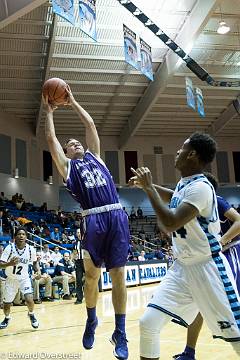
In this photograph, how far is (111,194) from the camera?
3.90m

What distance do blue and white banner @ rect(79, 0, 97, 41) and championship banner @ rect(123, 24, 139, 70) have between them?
1984mm

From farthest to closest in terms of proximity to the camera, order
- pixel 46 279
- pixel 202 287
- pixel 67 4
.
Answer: pixel 46 279 < pixel 67 4 < pixel 202 287

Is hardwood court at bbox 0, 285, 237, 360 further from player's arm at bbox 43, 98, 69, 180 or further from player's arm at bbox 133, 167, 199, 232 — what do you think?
player's arm at bbox 133, 167, 199, 232

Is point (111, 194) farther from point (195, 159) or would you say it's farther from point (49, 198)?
point (49, 198)

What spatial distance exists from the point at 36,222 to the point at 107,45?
818 cm

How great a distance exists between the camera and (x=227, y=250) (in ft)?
13.0

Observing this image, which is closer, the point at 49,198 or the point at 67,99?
the point at 67,99

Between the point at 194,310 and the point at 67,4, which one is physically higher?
the point at 67,4

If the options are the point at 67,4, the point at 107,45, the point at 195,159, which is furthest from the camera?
the point at 107,45

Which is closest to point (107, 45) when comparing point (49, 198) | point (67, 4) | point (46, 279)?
point (67, 4)

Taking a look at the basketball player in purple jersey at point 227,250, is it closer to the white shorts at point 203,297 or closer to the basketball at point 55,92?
the white shorts at point 203,297

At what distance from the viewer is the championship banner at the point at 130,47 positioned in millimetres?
11783

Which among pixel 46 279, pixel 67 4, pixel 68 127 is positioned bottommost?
pixel 46 279

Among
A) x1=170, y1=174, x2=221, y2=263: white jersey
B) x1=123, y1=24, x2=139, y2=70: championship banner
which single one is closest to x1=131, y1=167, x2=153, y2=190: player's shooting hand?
x1=170, y1=174, x2=221, y2=263: white jersey
